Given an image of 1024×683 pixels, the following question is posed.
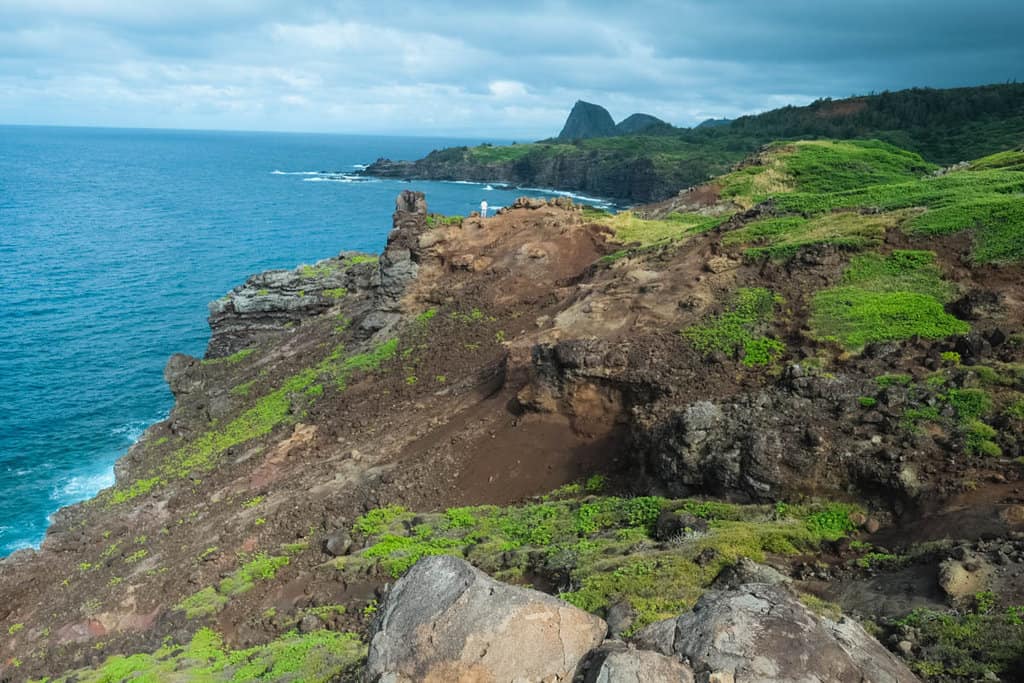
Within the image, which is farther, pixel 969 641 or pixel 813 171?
pixel 813 171

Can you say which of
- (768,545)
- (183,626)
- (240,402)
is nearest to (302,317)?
(240,402)

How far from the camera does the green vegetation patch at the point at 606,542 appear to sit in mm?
10031

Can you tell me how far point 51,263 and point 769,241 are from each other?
7704 cm

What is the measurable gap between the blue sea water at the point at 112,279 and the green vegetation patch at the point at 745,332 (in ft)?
106

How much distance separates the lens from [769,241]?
22578 millimetres

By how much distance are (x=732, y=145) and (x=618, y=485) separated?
442ft

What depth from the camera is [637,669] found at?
19.6ft

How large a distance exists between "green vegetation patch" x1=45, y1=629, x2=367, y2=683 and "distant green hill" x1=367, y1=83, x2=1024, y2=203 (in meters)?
80.8

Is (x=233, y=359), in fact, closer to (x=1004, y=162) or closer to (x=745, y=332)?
(x=745, y=332)

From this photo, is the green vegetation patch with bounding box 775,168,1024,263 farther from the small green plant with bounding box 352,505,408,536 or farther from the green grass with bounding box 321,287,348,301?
the green grass with bounding box 321,287,348,301

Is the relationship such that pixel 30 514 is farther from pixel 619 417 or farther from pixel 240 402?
pixel 619 417

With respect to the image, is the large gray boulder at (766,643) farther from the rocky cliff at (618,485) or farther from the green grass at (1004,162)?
the green grass at (1004,162)

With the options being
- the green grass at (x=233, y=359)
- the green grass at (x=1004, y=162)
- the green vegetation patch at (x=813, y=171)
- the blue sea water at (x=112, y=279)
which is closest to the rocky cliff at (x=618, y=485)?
the green grass at (x=1004, y=162)

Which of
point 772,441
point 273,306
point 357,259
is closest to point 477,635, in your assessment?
point 772,441
